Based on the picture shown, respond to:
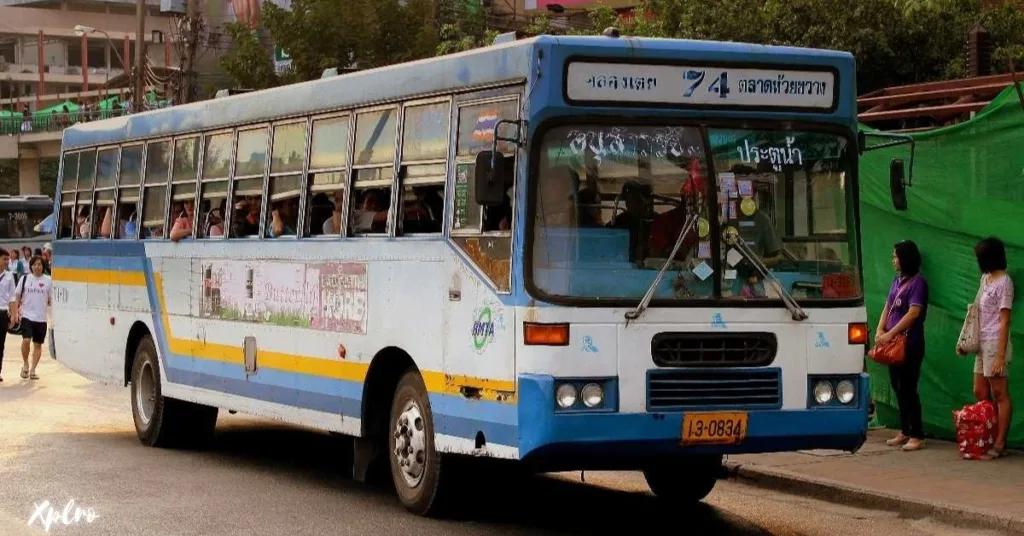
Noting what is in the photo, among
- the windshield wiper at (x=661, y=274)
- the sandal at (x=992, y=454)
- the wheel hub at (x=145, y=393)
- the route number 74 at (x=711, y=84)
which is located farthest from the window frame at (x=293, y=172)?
the sandal at (x=992, y=454)

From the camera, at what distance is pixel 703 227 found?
948 centimetres

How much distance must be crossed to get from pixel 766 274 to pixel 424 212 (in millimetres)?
2298

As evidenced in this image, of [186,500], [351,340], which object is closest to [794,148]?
[351,340]

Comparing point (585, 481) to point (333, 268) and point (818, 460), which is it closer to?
point (818, 460)

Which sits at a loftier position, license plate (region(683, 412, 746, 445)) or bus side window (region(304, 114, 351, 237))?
bus side window (region(304, 114, 351, 237))

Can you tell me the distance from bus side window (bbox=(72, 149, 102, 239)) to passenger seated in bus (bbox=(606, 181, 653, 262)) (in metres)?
8.92

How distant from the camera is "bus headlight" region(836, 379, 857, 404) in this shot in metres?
9.82

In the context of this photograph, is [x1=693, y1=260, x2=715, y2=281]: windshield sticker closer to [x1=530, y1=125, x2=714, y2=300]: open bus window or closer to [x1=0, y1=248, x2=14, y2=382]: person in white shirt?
[x1=530, y1=125, x2=714, y2=300]: open bus window

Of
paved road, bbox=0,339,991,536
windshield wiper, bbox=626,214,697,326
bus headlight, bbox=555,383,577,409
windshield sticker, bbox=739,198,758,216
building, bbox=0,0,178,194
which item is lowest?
paved road, bbox=0,339,991,536

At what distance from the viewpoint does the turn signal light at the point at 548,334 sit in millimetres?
9195

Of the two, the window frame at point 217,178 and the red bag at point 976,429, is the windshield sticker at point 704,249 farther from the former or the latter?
the window frame at point 217,178

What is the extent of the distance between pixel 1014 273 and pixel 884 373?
209 centimetres

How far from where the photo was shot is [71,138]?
58.1 feet

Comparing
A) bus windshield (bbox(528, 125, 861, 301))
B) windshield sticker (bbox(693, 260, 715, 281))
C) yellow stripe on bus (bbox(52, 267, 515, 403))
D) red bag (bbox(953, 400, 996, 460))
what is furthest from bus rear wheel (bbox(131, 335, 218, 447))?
windshield sticker (bbox(693, 260, 715, 281))
